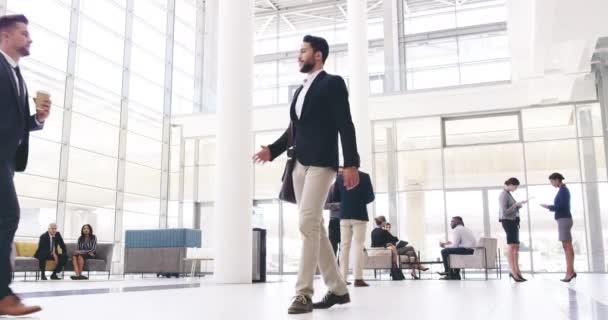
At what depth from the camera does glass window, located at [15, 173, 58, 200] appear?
1399 centimetres

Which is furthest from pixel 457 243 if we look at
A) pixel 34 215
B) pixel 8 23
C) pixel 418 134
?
pixel 34 215

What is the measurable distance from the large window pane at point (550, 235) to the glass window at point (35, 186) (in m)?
13.0

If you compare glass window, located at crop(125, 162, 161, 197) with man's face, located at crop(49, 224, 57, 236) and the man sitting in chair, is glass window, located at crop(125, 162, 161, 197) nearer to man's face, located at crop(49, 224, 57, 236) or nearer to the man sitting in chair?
man's face, located at crop(49, 224, 57, 236)

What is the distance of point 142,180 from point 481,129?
35.9 feet

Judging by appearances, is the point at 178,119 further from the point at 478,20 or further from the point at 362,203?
the point at 362,203

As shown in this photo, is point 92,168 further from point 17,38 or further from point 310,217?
point 310,217

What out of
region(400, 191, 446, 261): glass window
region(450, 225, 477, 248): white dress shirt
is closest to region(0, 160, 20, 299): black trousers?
region(450, 225, 477, 248): white dress shirt

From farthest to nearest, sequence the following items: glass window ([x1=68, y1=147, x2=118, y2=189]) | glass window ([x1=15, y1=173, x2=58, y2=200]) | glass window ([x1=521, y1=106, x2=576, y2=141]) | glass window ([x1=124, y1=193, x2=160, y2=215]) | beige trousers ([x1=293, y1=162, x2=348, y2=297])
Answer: glass window ([x1=124, y1=193, x2=160, y2=215])
glass window ([x1=521, y1=106, x2=576, y2=141])
glass window ([x1=68, y1=147, x2=118, y2=189])
glass window ([x1=15, y1=173, x2=58, y2=200])
beige trousers ([x1=293, y1=162, x2=348, y2=297])

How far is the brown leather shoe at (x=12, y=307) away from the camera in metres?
3.00

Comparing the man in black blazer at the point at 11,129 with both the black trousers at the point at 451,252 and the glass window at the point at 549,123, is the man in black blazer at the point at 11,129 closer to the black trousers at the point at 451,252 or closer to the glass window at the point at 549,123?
the black trousers at the point at 451,252

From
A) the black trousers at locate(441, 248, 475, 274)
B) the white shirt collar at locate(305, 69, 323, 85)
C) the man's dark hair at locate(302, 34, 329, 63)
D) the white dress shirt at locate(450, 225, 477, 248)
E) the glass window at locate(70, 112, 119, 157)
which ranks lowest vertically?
the black trousers at locate(441, 248, 475, 274)

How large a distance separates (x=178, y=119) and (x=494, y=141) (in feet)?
35.1

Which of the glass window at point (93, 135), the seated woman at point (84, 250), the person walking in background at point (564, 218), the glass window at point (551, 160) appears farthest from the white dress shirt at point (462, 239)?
the glass window at point (93, 135)

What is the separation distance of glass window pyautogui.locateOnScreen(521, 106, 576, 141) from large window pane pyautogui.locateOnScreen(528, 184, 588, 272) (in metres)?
1.45
